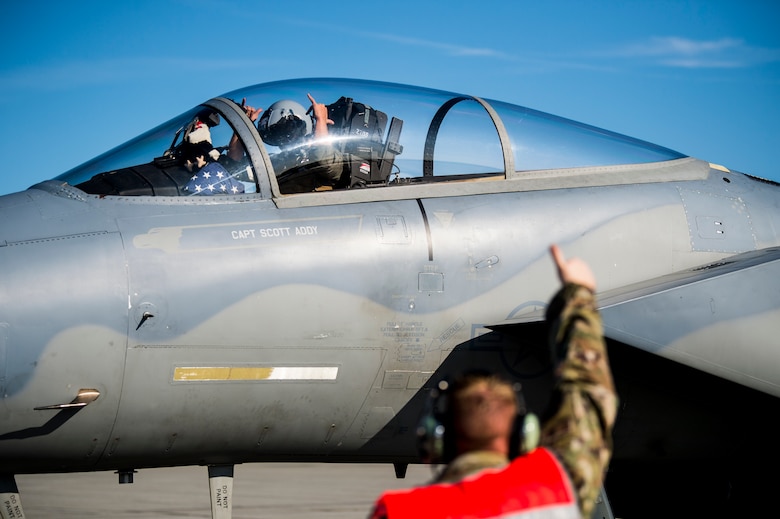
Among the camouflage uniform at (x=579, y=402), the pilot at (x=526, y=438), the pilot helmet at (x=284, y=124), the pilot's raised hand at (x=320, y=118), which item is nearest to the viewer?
the pilot at (x=526, y=438)

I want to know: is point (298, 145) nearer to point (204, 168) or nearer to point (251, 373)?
point (204, 168)

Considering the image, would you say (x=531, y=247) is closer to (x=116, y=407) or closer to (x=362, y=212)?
(x=362, y=212)

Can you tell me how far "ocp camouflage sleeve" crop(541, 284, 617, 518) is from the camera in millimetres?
2291

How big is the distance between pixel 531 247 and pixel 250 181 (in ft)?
6.42

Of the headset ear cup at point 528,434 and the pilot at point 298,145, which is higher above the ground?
the pilot at point 298,145

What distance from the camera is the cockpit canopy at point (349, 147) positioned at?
616 centimetres

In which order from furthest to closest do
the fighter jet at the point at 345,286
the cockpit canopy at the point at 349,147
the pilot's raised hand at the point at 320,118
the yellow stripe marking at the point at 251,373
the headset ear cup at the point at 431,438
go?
the pilot's raised hand at the point at 320,118 < the cockpit canopy at the point at 349,147 < the yellow stripe marking at the point at 251,373 < the fighter jet at the point at 345,286 < the headset ear cup at the point at 431,438

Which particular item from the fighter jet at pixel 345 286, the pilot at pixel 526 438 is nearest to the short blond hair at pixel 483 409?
the pilot at pixel 526 438

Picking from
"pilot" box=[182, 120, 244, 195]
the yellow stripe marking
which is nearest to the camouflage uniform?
the yellow stripe marking

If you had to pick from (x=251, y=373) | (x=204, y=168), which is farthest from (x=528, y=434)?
(x=204, y=168)

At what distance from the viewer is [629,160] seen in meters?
7.04

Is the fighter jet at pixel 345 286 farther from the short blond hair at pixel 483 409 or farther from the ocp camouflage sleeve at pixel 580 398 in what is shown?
the short blond hair at pixel 483 409

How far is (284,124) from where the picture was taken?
6.45m

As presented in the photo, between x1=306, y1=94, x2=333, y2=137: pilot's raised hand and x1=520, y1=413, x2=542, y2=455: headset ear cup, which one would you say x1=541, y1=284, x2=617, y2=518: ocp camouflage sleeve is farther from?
x1=306, y1=94, x2=333, y2=137: pilot's raised hand
